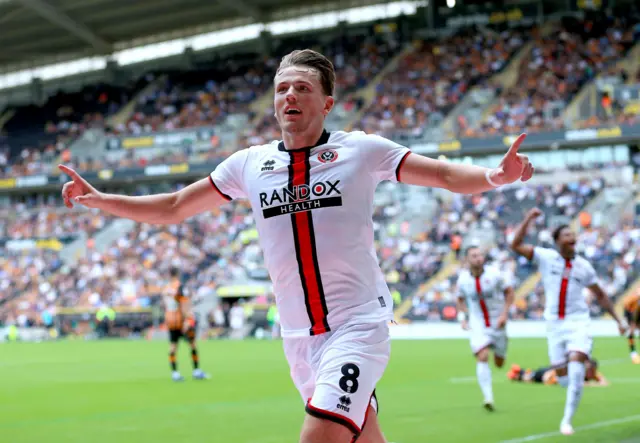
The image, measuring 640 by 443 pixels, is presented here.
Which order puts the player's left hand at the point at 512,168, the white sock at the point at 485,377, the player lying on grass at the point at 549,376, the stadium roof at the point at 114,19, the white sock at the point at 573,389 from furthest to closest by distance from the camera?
the stadium roof at the point at 114,19, the player lying on grass at the point at 549,376, the white sock at the point at 485,377, the white sock at the point at 573,389, the player's left hand at the point at 512,168

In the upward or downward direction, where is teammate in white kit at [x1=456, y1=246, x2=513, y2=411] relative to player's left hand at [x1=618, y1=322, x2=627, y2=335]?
upward

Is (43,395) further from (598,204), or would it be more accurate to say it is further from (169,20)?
(169,20)

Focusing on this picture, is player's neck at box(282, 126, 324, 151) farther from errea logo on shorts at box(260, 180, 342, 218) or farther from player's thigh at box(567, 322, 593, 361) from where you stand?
player's thigh at box(567, 322, 593, 361)

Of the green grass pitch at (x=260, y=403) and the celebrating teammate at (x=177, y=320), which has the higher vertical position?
the celebrating teammate at (x=177, y=320)

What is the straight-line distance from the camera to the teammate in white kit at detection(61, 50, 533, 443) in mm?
4176

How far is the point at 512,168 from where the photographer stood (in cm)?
411

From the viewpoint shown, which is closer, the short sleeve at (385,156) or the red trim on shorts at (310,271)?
the red trim on shorts at (310,271)

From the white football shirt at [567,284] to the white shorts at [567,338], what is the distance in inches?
4.3

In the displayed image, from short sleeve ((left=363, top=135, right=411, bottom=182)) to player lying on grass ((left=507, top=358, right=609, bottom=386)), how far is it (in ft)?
37.5

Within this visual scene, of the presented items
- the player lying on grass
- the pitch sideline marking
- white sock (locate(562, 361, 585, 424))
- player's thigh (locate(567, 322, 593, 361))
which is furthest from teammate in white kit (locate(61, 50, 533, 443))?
the player lying on grass

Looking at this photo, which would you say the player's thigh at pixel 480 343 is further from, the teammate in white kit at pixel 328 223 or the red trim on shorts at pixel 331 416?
the red trim on shorts at pixel 331 416

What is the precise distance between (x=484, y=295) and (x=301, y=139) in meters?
8.77

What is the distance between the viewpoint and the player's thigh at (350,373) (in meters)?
3.95

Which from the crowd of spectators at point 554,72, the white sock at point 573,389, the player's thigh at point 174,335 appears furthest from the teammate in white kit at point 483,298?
the crowd of spectators at point 554,72
